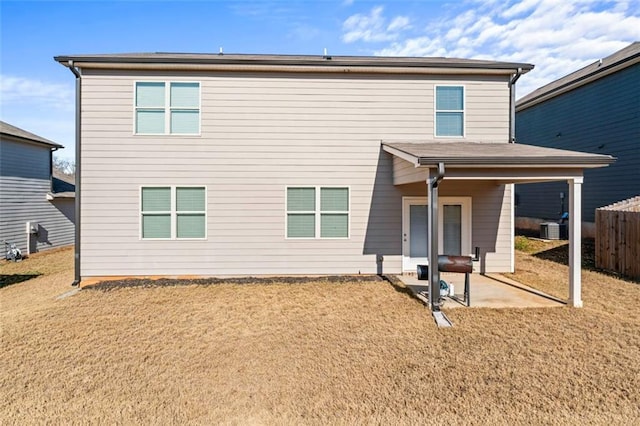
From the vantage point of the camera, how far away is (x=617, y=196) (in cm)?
1180

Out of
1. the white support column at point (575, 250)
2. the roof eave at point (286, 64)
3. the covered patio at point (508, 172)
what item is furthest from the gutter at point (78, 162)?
the white support column at point (575, 250)

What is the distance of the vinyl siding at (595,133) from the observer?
11.4 meters

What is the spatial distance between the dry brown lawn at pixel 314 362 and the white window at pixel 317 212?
214cm

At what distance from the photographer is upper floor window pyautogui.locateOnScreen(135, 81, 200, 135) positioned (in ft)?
26.2

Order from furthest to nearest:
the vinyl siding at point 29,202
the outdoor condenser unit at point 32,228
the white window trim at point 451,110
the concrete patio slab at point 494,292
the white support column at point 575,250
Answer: the outdoor condenser unit at point 32,228 < the vinyl siding at point 29,202 < the white window trim at point 451,110 < the concrete patio slab at point 494,292 < the white support column at point 575,250

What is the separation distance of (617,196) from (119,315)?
1621cm

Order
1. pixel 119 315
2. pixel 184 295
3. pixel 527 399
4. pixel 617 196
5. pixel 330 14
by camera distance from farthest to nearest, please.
A: pixel 617 196 < pixel 330 14 < pixel 184 295 < pixel 119 315 < pixel 527 399

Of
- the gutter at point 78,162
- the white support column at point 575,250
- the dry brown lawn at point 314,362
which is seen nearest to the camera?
the dry brown lawn at point 314,362

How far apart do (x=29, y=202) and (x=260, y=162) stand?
12.9 metres

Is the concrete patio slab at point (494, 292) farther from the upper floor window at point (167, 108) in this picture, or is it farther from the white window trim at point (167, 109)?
the upper floor window at point (167, 108)

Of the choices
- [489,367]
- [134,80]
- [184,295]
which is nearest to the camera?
[489,367]

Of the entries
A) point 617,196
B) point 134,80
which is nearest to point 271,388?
point 134,80

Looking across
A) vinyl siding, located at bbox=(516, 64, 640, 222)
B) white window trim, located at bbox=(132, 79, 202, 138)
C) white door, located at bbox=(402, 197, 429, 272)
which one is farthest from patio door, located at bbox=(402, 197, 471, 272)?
vinyl siding, located at bbox=(516, 64, 640, 222)

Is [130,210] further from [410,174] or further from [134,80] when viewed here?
[410,174]
